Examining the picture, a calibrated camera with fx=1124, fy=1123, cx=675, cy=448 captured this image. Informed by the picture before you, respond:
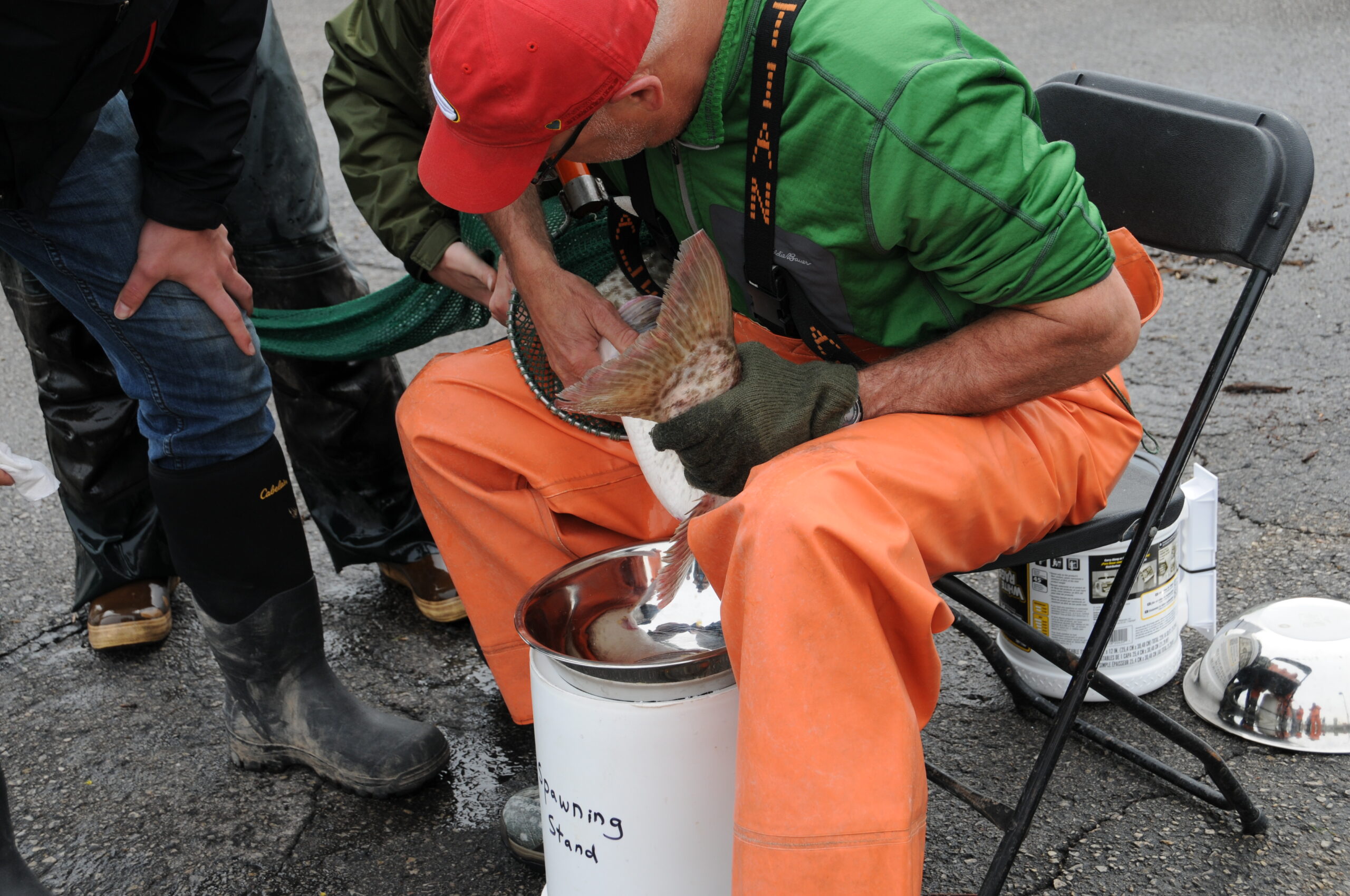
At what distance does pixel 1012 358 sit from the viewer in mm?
1457

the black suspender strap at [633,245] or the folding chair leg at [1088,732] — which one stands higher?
the black suspender strap at [633,245]

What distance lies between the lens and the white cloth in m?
1.74

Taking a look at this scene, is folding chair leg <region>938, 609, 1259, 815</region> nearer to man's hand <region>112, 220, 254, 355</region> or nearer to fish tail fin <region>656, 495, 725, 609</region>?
fish tail fin <region>656, 495, 725, 609</region>

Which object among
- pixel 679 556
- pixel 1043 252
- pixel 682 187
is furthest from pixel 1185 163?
pixel 679 556

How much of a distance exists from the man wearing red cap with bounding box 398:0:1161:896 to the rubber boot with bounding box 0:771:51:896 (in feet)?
3.66

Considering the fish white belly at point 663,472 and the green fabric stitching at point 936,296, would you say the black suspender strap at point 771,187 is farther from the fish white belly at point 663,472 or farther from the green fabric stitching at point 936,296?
the fish white belly at point 663,472

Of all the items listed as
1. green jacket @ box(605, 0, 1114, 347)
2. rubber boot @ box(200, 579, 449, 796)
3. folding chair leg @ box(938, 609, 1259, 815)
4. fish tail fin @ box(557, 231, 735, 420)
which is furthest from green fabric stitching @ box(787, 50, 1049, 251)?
rubber boot @ box(200, 579, 449, 796)

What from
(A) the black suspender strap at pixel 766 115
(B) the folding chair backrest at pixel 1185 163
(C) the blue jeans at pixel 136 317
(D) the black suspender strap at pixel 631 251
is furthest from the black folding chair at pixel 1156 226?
(C) the blue jeans at pixel 136 317

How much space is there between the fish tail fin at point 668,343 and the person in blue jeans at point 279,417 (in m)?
1.23

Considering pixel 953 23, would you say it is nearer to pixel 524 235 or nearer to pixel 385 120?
pixel 524 235

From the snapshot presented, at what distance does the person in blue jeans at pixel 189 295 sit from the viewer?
5.02 feet

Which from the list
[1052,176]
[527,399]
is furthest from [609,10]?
[527,399]

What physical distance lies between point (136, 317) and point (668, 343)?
0.90 meters

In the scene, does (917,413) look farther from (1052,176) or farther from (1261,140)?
(1261,140)
